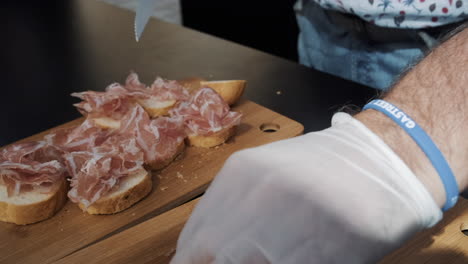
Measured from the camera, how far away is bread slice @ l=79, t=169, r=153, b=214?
1316mm

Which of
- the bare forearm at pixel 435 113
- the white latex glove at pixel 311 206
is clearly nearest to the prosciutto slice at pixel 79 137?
the white latex glove at pixel 311 206

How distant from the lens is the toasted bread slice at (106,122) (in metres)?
1.60

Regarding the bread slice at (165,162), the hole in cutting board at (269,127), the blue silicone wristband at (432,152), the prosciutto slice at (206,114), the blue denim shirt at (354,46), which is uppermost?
the blue silicone wristband at (432,152)

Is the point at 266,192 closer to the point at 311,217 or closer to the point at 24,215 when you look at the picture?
the point at 311,217

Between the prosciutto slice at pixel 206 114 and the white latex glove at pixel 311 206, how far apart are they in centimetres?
63

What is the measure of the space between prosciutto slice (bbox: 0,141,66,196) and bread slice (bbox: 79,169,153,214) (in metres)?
0.11

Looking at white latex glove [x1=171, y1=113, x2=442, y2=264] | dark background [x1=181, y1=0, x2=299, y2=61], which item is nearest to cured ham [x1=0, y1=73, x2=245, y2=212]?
white latex glove [x1=171, y1=113, x2=442, y2=264]

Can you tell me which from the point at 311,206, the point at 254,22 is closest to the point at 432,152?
the point at 311,206

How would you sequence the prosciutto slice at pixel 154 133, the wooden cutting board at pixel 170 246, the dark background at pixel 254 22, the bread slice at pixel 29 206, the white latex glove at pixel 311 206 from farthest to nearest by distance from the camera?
1. the dark background at pixel 254 22
2. the prosciutto slice at pixel 154 133
3. the bread slice at pixel 29 206
4. the wooden cutting board at pixel 170 246
5. the white latex glove at pixel 311 206

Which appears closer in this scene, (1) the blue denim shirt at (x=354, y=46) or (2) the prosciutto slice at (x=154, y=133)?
(2) the prosciutto slice at (x=154, y=133)

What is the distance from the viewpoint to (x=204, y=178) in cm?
146

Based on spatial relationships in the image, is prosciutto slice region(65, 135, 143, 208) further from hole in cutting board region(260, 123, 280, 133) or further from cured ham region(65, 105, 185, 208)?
hole in cutting board region(260, 123, 280, 133)

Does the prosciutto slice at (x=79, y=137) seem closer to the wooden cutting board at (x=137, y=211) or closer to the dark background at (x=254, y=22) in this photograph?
the wooden cutting board at (x=137, y=211)

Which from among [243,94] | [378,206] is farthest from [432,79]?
[243,94]
